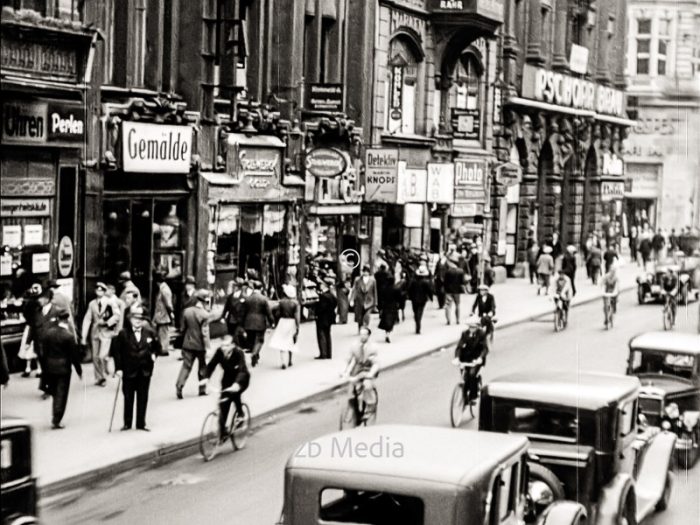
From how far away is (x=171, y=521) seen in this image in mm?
8016

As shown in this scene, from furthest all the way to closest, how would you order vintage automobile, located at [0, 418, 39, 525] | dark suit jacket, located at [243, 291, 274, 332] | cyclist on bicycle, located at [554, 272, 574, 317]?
cyclist on bicycle, located at [554, 272, 574, 317], dark suit jacket, located at [243, 291, 274, 332], vintage automobile, located at [0, 418, 39, 525]

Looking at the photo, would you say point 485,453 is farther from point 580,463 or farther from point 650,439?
point 650,439

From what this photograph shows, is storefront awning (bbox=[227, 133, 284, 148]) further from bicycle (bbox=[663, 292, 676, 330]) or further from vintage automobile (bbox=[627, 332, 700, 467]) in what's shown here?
vintage automobile (bbox=[627, 332, 700, 467])

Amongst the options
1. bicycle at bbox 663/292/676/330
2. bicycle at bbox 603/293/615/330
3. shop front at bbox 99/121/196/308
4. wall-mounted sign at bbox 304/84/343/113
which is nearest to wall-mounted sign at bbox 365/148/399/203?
wall-mounted sign at bbox 304/84/343/113

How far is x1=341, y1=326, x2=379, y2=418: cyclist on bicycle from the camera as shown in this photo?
11109mm

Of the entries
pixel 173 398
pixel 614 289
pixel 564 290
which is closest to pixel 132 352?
pixel 173 398

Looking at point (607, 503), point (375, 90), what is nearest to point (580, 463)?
point (607, 503)

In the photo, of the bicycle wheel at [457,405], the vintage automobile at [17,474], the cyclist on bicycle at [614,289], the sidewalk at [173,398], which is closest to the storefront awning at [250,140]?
the sidewalk at [173,398]

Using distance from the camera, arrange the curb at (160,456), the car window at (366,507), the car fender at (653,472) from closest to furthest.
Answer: the car window at (366,507), the curb at (160,456), the car fender at (653,472)

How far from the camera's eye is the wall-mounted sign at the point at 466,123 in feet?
38.5

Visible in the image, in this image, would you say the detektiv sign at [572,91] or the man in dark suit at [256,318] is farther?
the man in dark suit at [256,318]

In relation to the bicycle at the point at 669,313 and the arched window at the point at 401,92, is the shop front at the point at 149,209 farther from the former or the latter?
the bicycle at the point at 669,313

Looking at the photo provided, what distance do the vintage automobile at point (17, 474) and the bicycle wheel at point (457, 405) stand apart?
5.75m

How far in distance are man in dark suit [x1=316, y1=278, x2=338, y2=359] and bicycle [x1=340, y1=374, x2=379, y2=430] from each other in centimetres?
161
